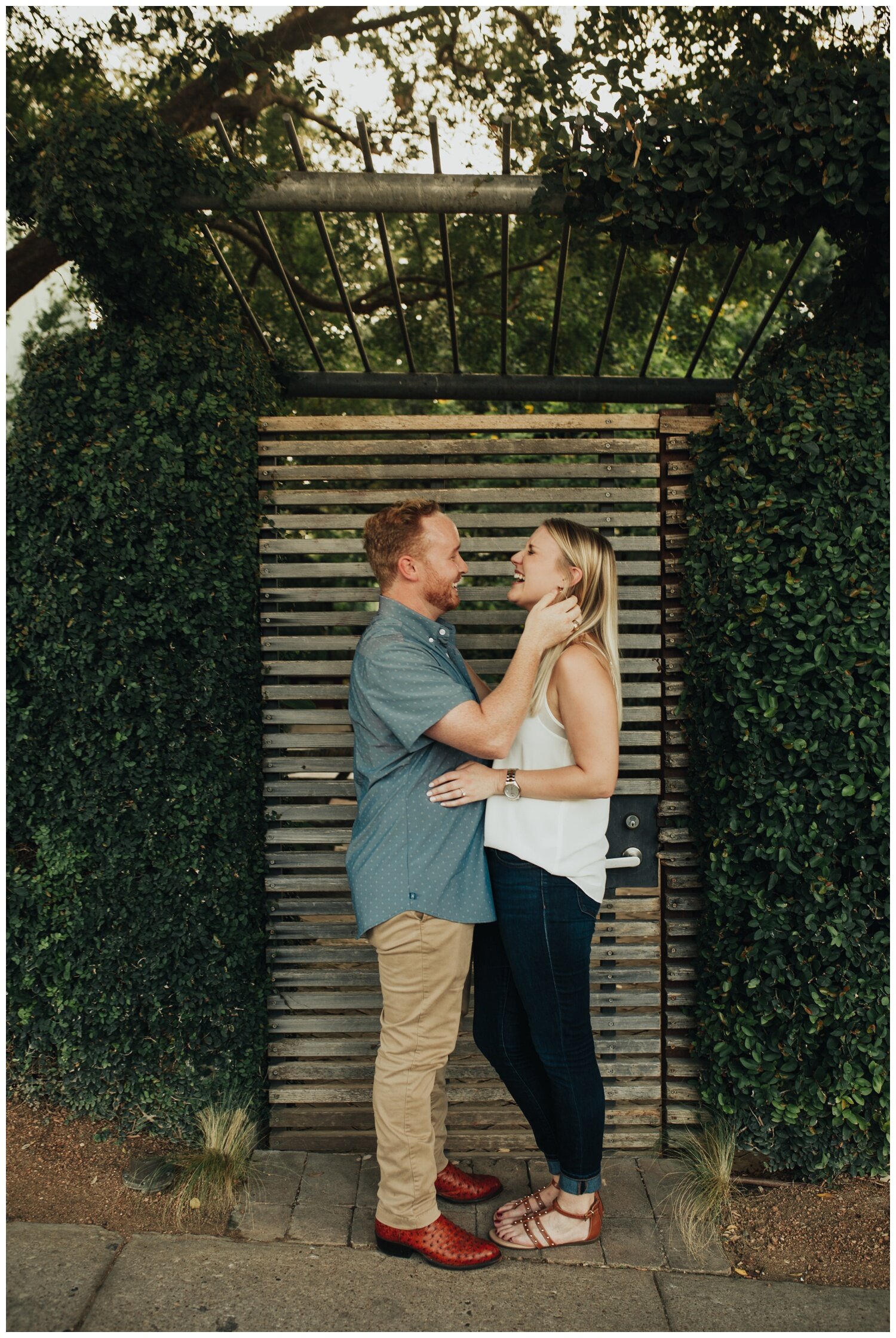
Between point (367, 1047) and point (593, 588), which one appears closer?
point (593, 588)

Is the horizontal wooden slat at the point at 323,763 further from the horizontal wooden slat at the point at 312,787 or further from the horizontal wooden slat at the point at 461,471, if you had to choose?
the horizontal wooden slat at the point at 461,471

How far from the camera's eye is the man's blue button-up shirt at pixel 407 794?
2824 mm

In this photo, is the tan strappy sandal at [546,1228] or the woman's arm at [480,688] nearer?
the tan strappy sandal at [546,1228]

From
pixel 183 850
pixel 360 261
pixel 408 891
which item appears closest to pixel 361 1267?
pixel 408 891

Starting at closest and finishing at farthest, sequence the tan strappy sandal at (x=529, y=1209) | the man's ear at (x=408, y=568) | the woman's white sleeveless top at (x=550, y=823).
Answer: the woman's white sleeveless top at (x=550, y=823), the man's ear at (x=408, y=568), the tan strappy sandal at (x=529, y=1209)

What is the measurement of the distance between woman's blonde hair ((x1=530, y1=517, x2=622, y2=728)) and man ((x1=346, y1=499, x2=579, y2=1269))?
13 cm

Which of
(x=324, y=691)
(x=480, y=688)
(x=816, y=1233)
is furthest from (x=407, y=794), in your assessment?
(x=816, y=1233)

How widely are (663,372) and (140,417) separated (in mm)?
7005

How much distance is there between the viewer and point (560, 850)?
113 inches

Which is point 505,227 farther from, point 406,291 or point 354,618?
point 406,291

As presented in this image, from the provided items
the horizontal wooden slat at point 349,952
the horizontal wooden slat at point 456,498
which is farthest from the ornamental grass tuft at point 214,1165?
the horizontal wooden slat at point 456,498

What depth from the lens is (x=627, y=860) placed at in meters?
3.59

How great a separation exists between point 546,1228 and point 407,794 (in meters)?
1.66

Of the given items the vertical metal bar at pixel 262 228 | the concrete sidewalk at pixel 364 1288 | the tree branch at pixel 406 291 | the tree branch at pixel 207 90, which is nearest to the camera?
the concrete sidewalk at pixel 364 1288
